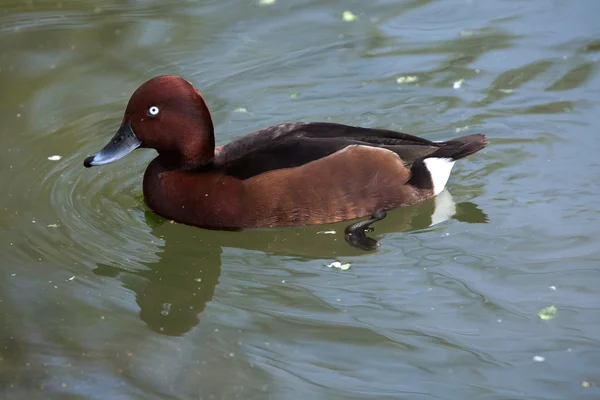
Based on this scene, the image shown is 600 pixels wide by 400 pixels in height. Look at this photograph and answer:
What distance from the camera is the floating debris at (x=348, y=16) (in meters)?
8.73

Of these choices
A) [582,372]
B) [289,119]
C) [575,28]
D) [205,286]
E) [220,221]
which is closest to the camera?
[582,372]

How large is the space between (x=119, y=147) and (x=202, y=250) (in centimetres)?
81

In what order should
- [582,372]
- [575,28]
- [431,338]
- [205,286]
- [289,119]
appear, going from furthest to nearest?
[575,28], [289,119], [205,286], [431,338], [582,372]

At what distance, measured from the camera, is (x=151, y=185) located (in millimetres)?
6109

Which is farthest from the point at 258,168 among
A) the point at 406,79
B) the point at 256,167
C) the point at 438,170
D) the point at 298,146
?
the point at 406,79

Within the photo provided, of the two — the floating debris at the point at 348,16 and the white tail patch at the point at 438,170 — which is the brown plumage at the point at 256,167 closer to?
the white tail patch at the point at 438,170

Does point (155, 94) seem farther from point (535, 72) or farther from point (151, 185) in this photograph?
point (535, 72)

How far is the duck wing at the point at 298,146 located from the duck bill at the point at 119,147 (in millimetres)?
510

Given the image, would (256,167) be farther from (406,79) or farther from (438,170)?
(406,79)

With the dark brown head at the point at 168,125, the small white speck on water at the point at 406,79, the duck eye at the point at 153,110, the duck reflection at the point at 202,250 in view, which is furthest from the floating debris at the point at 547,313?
the small white speck on water at the point at 406,79

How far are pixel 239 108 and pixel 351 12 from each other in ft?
6.23

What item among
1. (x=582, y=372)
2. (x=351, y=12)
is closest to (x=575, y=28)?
(x=351, y=12)

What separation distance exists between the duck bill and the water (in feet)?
1.26

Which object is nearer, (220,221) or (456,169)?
(220,221)
